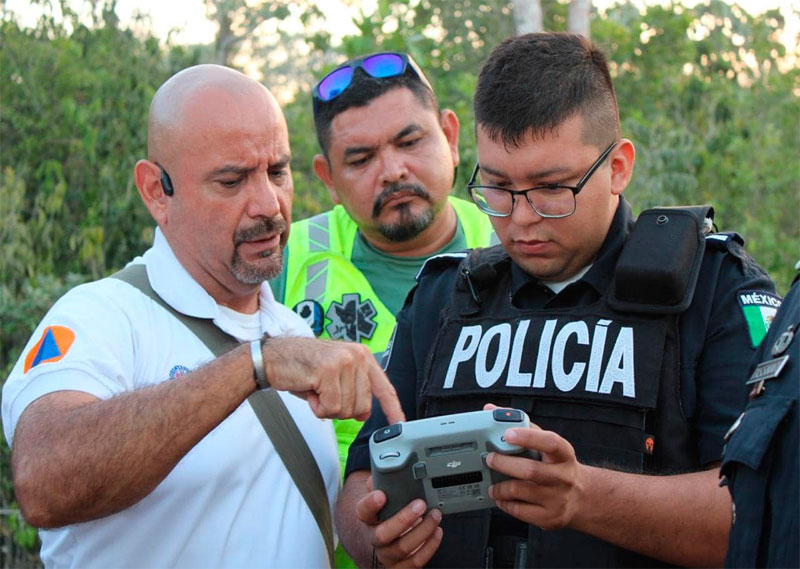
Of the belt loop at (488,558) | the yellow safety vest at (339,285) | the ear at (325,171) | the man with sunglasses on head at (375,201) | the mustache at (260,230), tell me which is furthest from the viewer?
the ear at (325,171)

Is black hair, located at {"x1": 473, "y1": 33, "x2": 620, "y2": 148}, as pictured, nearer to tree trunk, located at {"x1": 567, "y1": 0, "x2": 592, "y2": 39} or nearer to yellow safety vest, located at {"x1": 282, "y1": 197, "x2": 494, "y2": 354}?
yellow safety vest, located at {"x1": 282, "y1": 197, "x2": 494, "y2": 354}

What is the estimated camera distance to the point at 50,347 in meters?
2.83

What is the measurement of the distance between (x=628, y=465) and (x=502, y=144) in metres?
0.98

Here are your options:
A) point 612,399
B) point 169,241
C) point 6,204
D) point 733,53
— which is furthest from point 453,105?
point 612,399

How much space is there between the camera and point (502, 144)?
286 cm

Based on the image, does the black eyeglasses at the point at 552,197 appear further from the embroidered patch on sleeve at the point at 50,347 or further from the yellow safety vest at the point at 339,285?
the embroidered patch on sleeve at the point at 50,347

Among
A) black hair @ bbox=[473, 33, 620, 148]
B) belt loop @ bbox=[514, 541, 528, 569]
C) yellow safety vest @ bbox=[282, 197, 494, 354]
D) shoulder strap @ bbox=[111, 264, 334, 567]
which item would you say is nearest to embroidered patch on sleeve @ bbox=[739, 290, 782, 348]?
black hair @ bbox=[473, 33, 620, 148]

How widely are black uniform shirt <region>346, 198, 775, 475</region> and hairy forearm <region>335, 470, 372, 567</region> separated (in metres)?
0.05

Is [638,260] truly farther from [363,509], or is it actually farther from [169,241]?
[169,241]

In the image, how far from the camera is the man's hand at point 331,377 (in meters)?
2.52

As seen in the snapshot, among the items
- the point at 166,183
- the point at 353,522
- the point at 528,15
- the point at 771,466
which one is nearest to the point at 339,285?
the point at 166,183

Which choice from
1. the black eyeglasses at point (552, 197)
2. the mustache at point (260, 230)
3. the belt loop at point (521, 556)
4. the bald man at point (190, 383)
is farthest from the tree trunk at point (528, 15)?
the belt loop at point (521, 556)

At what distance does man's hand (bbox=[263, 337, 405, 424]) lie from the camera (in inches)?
99.0

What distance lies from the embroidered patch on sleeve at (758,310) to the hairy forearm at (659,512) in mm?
377
